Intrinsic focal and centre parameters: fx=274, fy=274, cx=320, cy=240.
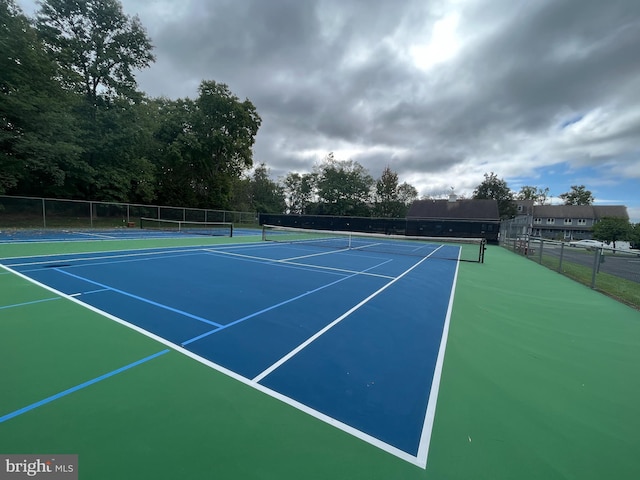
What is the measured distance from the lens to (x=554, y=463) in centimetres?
219

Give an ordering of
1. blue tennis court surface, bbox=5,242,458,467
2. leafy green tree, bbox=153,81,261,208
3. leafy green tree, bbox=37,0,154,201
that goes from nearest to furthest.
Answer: blue tennis court surface, bbox=5,242,458,467, leafy green tree, bbox=37,0,154,201, leafy green tree, bbox=153,81,261,208

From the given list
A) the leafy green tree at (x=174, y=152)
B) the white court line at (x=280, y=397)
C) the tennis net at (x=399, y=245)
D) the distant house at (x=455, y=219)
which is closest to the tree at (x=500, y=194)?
the distant house at (x=455, y=219)

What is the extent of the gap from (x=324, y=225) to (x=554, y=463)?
40.6m

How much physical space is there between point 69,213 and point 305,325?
1043 inches

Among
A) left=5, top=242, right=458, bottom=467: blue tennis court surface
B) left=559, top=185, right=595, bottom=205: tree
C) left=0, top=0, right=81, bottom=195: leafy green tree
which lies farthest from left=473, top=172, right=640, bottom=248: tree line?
left=0, top=0, right=81, bottom=195: leafy green tree

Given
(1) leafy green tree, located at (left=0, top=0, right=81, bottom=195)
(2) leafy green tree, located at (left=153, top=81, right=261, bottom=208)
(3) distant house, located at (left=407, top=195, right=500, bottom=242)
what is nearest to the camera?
(1) leafy green tree, located at (left=0, top=0, right=81, bottom=195)

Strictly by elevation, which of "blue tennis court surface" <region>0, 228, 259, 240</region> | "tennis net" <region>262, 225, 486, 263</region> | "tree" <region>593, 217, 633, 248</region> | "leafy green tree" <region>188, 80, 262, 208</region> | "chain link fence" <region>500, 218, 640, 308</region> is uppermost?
"leafy green tree" <region>188, 80, 262, 208</region>

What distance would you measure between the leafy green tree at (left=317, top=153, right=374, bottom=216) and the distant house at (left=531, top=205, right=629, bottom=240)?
3747 cm

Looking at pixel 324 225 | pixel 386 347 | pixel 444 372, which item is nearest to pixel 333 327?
pixel 386 347

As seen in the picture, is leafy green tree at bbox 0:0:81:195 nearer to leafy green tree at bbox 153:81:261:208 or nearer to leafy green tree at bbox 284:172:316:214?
leafy green tree at bbox 153:81:261:208

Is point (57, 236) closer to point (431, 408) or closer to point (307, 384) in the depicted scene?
point (307, 384)

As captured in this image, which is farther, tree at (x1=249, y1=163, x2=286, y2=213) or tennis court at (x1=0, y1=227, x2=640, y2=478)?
tree at (x1=249, y1=163, x2=286, y2=213)

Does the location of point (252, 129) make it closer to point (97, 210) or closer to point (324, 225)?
point (324, 225)

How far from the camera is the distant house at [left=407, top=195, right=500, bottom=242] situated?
32875 millimetres
